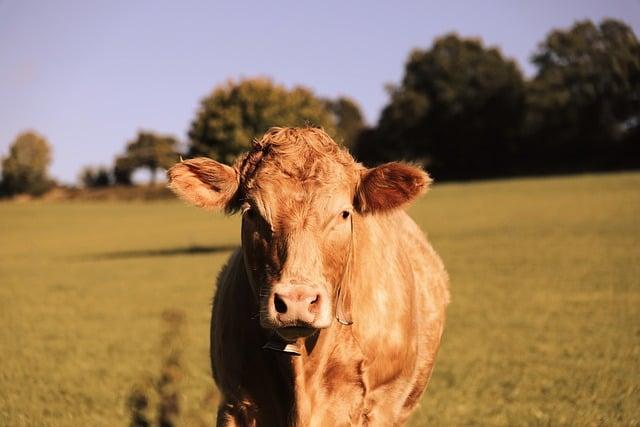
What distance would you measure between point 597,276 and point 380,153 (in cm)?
5682

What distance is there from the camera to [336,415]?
388 cm

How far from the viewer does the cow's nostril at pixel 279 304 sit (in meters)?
3.26

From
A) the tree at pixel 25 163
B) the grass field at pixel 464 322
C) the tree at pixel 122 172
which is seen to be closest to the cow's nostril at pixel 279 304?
the grass field at pixel 464 322

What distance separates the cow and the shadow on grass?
23.7 metres

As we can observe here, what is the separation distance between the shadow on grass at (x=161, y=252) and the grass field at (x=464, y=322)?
0.35ft

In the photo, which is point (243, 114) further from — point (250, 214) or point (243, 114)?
point (250, 214)

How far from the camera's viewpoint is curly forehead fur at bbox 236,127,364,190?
381 cm

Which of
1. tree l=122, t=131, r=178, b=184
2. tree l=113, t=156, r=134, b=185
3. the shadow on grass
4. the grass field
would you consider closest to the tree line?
the shadow on grass

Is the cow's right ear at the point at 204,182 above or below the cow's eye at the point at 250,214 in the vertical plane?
above

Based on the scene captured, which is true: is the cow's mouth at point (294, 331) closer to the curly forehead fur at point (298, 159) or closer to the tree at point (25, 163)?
the curly forehead fur at point (298, 159)

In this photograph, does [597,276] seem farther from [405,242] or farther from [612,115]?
[612,115]

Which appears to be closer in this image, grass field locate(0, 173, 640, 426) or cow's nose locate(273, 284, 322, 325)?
cow's nose locate(273, 284, 322, 325)

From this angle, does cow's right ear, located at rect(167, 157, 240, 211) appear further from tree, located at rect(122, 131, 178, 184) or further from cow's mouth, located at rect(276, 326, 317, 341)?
tree, located at rect(122, 131, 178, 184)

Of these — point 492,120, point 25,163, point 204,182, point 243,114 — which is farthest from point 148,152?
point 204,182
